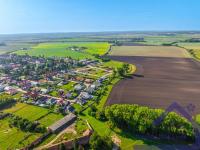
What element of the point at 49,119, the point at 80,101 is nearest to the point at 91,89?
the point at 80,101

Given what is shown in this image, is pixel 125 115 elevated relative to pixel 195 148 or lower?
elevated

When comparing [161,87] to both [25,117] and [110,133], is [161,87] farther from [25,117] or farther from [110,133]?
[25,117]

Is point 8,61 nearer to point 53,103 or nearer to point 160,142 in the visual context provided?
point 53,103

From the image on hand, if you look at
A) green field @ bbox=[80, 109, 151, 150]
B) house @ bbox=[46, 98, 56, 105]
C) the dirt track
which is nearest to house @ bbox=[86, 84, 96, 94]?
the dirt track

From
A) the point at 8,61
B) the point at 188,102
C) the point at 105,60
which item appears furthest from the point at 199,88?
the point at 8,61

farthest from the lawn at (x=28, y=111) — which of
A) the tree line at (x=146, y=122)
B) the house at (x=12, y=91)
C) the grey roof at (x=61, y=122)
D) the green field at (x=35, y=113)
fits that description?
the tree line at (x=146, y=122)

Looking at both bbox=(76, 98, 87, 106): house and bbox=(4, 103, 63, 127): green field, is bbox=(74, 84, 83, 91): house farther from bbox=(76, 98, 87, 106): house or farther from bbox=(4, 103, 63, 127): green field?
bbox=(4, 103, 63, 127): green field

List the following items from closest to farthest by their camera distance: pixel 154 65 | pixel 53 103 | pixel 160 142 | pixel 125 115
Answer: pixel 160 142
pixel 125 115
pixel 53 103
pixel 154 65

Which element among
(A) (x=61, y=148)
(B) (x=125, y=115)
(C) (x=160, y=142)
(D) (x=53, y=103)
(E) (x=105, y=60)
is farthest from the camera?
(E) (x=105, y=60)
